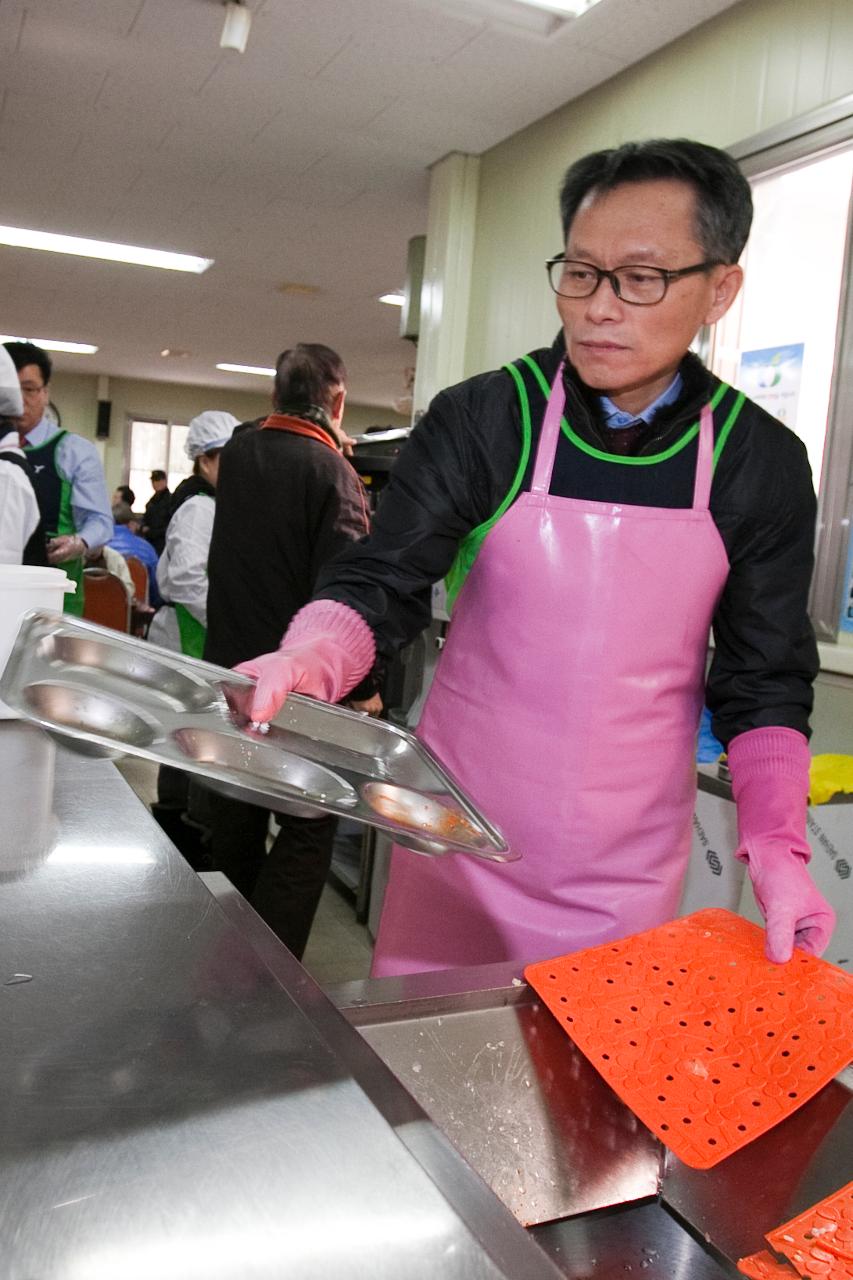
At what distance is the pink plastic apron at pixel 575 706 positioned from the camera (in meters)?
1.40

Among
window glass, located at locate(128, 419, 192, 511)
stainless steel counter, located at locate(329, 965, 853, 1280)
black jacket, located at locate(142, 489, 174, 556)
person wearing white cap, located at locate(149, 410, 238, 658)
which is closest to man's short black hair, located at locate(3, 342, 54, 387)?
person wearing white cap, located at locate(149, 410, 238, 658)

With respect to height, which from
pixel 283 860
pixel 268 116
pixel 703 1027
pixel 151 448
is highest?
pixel 268 116

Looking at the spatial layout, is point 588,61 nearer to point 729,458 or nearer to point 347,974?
point 729,458

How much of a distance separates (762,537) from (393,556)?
521 millimetres

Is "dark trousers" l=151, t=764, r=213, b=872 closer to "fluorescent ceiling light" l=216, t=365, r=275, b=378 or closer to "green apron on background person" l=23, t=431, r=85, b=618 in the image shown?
"green apron on background person" l=23, t=431, r=85, b=618

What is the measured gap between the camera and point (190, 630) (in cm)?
377

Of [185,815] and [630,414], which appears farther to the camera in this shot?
[185,815]

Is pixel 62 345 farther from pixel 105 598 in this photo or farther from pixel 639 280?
pixel 639 280

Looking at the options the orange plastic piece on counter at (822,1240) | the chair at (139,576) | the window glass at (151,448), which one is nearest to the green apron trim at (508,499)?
the orange plastic piece on counter at (822,1240)

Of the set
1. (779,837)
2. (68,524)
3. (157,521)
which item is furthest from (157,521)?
(779,837)

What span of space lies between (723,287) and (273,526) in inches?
61.7

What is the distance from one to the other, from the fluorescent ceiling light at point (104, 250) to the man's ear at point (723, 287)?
5468 millimetres

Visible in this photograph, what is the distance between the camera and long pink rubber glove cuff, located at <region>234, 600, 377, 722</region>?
3.29ft

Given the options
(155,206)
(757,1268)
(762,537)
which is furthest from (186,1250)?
(155,206)
